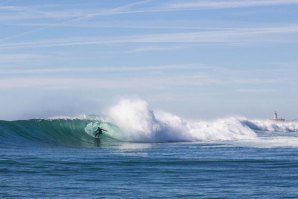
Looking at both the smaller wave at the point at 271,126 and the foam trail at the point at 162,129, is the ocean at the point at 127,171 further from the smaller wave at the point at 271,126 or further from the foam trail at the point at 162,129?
the smaller wave at the point at 271,126

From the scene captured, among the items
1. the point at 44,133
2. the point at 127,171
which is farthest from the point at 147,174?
the point at 44,133

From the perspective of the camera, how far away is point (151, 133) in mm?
50250

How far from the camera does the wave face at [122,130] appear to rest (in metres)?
39.9

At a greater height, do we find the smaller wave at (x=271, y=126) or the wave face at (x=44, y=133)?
the smaller wave at (x=271, y=126)

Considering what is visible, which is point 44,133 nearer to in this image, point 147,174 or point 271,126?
point 147,174

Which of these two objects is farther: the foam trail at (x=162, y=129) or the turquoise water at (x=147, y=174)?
the foam trail at (x=162, y=129)

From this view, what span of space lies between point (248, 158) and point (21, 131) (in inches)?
623

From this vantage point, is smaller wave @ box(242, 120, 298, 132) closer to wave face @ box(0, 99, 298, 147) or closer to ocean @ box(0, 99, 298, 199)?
wave face @ box(0, 99, 298, 147)

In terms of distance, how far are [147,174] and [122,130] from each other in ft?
87.9

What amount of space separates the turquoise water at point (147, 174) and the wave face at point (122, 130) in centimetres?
415

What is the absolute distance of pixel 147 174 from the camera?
23062mm

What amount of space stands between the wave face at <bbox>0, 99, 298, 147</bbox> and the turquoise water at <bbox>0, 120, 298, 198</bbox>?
415 centimetres

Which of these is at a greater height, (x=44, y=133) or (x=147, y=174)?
(x=44, y=133)

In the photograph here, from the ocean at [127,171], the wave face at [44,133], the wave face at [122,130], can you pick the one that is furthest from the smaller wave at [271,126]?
the ocean at [127,171]
